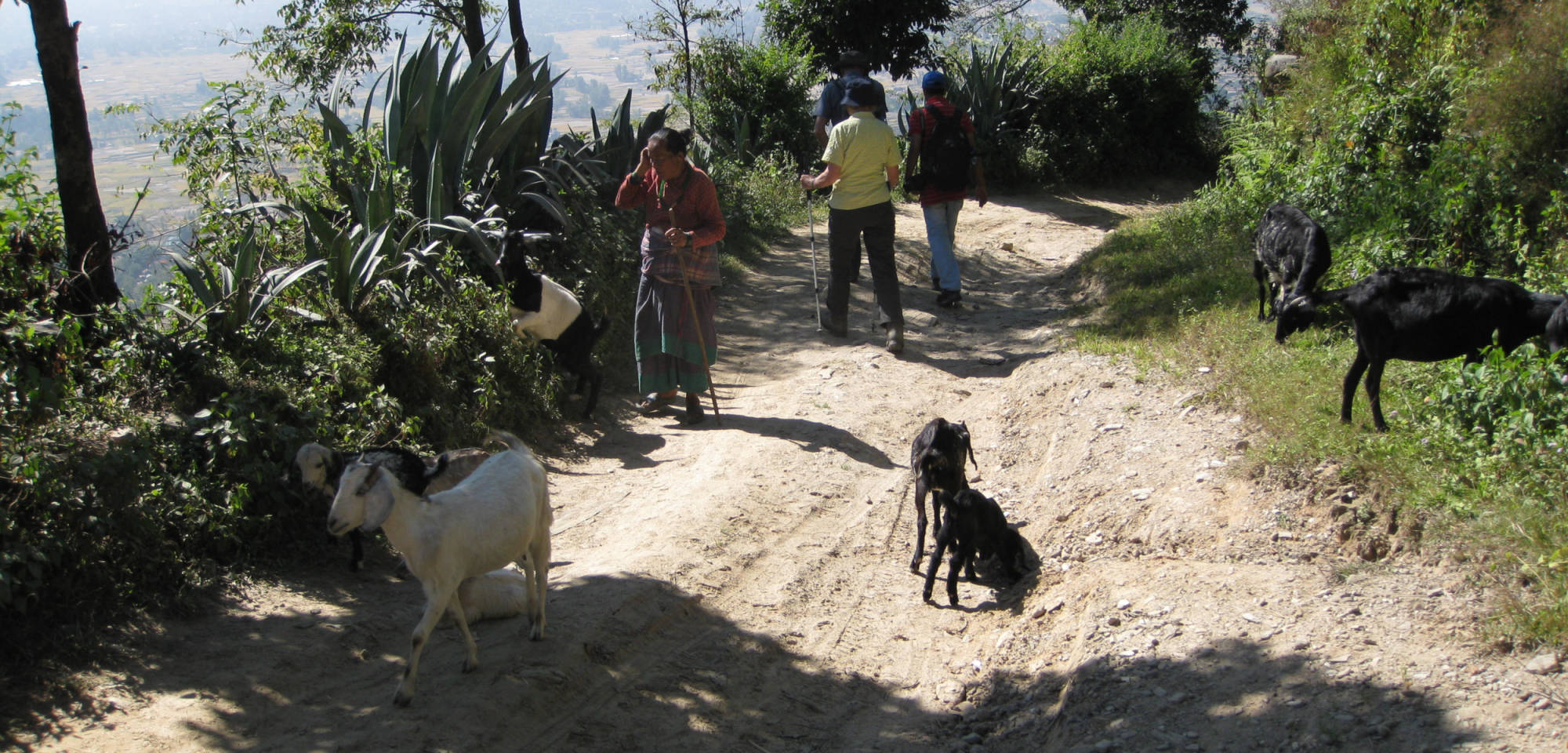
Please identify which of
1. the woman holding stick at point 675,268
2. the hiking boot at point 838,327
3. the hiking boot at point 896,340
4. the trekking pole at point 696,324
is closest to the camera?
the woman holding stick at point 675,268

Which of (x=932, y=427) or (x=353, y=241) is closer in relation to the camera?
(x=932, y=427)

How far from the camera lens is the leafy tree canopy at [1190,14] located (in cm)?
2042

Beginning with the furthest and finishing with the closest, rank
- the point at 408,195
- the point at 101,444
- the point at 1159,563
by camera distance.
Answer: the point at 408,195, the point at 1159,563, the point at 101,444

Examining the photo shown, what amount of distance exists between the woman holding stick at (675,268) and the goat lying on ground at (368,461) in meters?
2.35

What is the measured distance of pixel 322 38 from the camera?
40.7 feet

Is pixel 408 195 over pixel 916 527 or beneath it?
over

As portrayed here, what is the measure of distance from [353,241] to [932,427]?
11.6 ft

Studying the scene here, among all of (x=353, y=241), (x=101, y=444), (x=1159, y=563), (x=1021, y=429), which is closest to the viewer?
(x=101, y=444)

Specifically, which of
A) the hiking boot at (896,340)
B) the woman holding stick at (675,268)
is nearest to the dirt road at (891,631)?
the woman holding stick at (675,268)

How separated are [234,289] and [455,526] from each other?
8.46 feet

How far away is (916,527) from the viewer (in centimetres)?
593

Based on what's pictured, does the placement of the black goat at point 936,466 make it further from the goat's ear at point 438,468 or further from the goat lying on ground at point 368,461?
the goat's ear at point 438,468

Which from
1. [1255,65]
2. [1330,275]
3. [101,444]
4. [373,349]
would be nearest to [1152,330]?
[1330,275]

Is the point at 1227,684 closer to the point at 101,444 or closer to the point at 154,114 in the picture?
the point at 101,444
